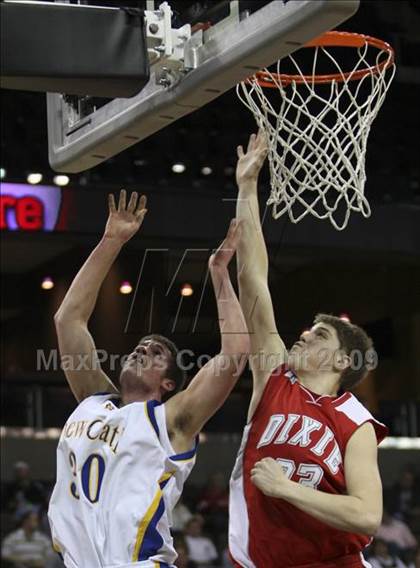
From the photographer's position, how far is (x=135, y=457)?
425 centimetres

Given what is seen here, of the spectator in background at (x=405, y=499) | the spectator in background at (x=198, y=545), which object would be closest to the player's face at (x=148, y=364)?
the spectator in background at (x=198, y=545)

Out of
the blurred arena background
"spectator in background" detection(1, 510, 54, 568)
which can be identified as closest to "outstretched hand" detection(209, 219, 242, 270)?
the blurred arena background

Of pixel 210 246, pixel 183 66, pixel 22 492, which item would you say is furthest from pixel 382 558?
pixel 183 66

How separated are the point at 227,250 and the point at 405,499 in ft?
26.2

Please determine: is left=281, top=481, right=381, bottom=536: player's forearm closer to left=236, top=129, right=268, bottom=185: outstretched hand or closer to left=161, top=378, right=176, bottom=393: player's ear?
left=161, top=378, right=176, bottom=393: player's ear

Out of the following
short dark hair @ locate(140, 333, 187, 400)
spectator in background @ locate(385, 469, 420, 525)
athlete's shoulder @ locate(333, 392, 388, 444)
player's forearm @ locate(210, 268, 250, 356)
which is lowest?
spectator in background @ locate(385, 469, 420, 525)

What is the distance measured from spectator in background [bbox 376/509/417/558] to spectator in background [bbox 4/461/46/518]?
307 centimetres

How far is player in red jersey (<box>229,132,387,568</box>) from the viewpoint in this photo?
166 inches

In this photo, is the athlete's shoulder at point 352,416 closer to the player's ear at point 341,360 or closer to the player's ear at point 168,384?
the player's ear at point 341,360

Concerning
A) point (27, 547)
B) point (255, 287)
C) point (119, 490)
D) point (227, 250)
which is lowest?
point (27, 547)

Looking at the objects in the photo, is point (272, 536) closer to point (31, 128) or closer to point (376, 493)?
point (376, 493)

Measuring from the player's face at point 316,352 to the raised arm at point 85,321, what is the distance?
0.70m

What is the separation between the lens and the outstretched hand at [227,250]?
4.50 m

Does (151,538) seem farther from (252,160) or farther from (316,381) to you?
(252,160)
